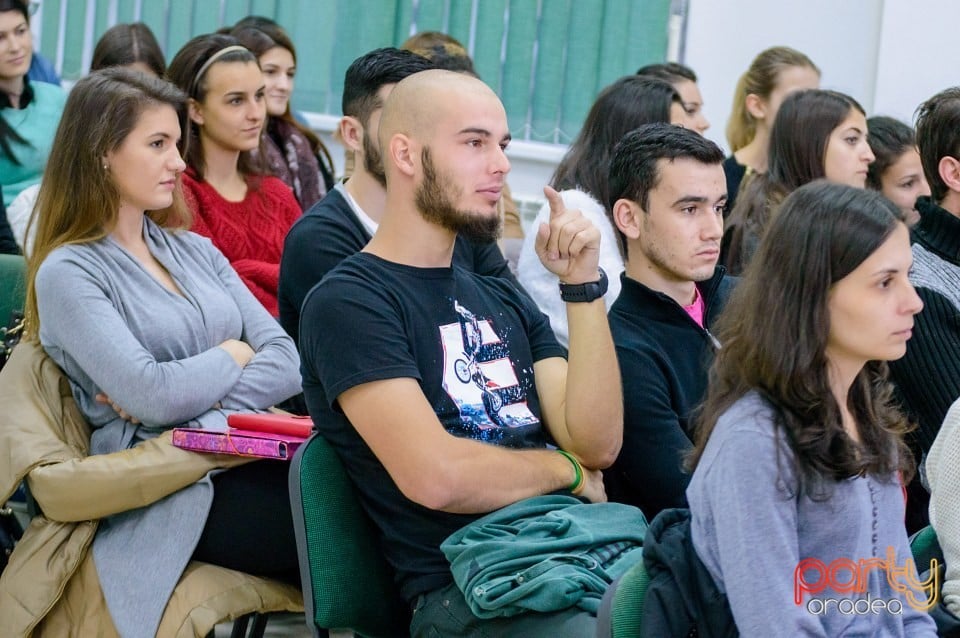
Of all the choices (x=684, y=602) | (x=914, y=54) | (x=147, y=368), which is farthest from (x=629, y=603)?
(x=914, y=54)

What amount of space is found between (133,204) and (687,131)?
1169mm

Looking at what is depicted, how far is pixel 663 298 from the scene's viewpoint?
2420 millimetres

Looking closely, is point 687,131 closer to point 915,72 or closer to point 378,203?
point 378,203

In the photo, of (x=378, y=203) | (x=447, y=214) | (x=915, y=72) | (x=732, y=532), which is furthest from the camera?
(x=915, y=72)

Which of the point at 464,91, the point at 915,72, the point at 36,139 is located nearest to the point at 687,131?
the point at 464,91

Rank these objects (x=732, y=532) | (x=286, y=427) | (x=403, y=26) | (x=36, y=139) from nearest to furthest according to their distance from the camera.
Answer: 1. (x=732, y=532)
2. (x=286, y=427)
3. (x=36, y=139)
4. (x=403, y=26)

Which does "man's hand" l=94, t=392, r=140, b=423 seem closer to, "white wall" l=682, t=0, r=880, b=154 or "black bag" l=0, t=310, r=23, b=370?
"black bag" l=0, t=310, r=23, b=370

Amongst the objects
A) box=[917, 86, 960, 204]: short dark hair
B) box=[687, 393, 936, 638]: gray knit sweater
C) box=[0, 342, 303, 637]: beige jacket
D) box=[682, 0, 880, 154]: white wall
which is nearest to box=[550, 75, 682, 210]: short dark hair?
box=[917, 86, 960, 204]: short dark hair

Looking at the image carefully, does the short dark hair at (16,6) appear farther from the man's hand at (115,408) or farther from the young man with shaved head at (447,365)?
the young man with shaved head at (447,365)

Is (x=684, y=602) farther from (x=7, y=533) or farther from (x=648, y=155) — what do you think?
(x=7, y=533)

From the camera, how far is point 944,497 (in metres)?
1.95

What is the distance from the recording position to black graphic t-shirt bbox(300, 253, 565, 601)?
1981 millimetres

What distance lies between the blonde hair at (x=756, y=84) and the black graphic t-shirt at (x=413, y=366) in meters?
2.66

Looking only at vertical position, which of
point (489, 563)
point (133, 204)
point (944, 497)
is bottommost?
point (489, 563)
